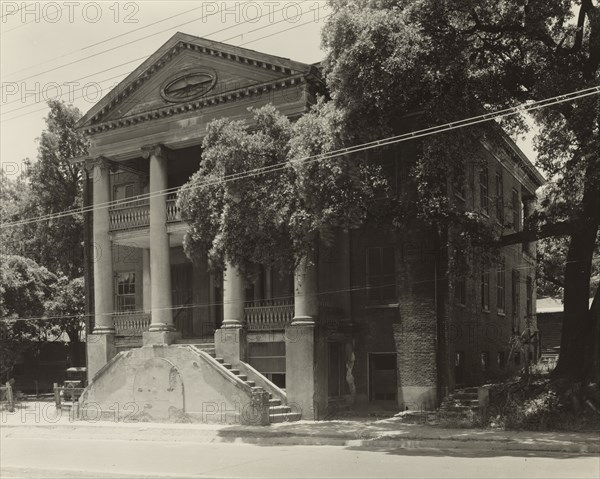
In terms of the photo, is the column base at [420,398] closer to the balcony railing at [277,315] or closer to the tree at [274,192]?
the balcony railing at [277,315]

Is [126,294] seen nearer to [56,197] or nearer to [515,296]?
[56,197]

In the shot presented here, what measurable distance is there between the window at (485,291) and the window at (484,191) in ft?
8.03

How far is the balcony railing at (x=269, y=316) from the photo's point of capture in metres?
25.2

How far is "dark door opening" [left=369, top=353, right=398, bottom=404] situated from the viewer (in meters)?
25.1

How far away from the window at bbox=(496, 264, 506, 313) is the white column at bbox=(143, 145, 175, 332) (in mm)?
13147

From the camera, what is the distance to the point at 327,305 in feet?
84.0

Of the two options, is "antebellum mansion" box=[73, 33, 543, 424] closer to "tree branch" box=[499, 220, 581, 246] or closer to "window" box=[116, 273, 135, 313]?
"window" box=[116, 273, 135, 313]

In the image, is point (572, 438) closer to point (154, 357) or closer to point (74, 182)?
point (154, 357)

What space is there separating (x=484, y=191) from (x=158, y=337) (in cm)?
1346

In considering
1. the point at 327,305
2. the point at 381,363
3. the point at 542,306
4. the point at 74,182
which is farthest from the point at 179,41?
the point at 542,306

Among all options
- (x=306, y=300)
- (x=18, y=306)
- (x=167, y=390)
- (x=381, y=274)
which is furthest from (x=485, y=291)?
(x=18, y=306)

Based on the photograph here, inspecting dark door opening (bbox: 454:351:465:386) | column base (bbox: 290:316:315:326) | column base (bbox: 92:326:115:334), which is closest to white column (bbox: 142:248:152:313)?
column base (bbox: 92:326:115:334)

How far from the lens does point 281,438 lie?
19.5 metres

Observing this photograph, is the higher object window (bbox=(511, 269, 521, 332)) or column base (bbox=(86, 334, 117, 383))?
window (bbox=(511, 269, 521, 332))
